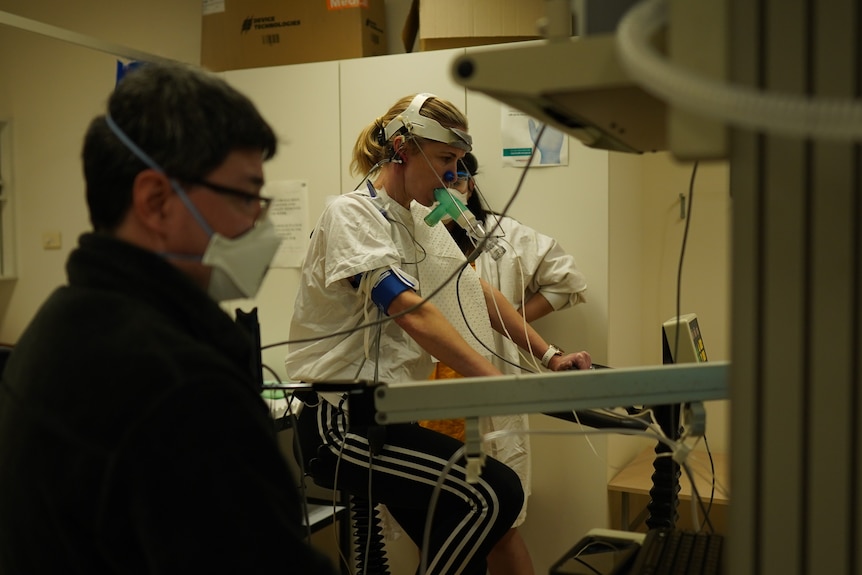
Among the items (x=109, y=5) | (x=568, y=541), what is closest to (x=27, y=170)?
(x=109, y=5)

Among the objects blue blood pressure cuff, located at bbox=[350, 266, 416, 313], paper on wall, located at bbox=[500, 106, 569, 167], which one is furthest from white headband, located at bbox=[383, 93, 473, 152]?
paper on wall, located at bbox=[500, 106, 569, 167]

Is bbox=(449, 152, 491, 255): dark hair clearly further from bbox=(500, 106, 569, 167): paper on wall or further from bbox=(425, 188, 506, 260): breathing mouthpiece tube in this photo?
bbox=(425, 188, 506, 260): breathing mouthpiece tube

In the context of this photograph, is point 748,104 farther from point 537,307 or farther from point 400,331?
point 537,307

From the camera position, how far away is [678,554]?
108cm

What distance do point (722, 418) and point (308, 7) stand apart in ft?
6.99

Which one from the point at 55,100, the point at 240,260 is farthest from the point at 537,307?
the point at 55,100

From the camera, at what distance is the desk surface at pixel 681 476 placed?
2.58 metres

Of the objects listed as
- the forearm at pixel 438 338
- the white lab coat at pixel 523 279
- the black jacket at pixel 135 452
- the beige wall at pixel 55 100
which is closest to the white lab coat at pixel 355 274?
the forearm at pixel 438 338

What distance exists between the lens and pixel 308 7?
3.04 metres

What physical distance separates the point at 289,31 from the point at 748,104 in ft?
8.99

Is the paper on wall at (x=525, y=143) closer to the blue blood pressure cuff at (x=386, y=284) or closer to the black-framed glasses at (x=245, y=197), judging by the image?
the blue blood pressure cuff at (x=386, y=284)

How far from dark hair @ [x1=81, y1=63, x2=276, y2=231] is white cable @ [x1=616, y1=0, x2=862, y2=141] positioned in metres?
0.51

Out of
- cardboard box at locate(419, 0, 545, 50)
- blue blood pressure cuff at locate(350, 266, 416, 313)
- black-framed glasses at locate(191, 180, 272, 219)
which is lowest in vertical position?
blue blood pressure cuff at locate(350, 266, 416, 313)

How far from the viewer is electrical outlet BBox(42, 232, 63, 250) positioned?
390 centimetres
